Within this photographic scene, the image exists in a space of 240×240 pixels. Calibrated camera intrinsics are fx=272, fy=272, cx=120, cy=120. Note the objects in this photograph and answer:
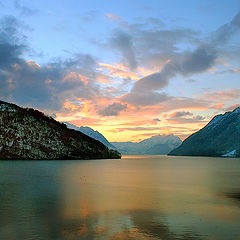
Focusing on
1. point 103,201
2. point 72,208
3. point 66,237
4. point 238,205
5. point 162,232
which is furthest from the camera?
point 103,201

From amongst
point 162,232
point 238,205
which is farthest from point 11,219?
point 238,205

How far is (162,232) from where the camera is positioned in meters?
21.4

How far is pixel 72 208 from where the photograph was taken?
1232 inches

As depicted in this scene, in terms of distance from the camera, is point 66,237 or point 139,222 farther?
point 139,222

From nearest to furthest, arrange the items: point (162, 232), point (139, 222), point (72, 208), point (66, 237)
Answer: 1. point (66, 237)
2. point (162, 232)
3. point (139, 222)
4. point (72, 208)

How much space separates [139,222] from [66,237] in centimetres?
762

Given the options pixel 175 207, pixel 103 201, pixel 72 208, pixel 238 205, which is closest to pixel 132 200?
pixel 103 201

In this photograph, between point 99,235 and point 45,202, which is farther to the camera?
point 45,202

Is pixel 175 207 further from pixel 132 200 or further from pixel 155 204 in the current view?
pixel 132 200

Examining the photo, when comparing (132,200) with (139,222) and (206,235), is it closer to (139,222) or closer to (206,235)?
(139,222)

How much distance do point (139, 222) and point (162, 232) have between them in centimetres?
367

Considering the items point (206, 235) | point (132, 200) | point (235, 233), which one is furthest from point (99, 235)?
point (132, 200)

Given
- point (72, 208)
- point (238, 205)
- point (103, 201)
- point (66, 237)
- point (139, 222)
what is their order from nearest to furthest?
point (66, 237)
point (139, 222)
point (72, 208)
point (238, 205)
point (103, 201)

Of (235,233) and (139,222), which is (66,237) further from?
(235,233)
